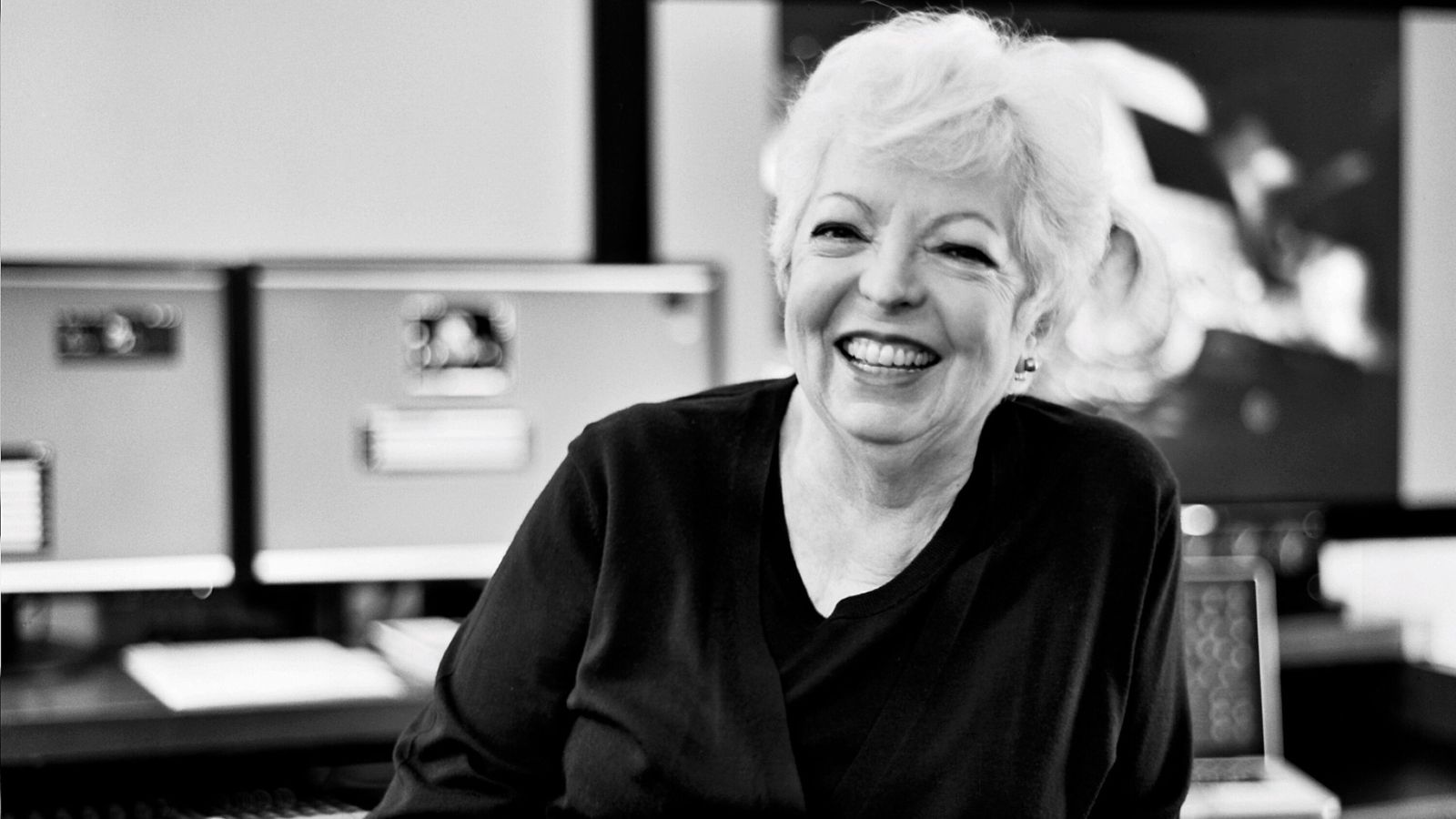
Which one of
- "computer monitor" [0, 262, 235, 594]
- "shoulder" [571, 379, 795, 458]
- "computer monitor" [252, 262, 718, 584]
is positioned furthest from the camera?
"computer monitor" [252, 262, 718, 584]

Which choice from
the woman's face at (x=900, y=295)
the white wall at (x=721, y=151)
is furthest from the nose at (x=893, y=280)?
the white wall at (x=721, y=151)

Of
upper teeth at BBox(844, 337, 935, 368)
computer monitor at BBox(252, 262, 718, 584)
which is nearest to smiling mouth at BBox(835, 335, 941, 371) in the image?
upper teeth at BBox(844, 337, 935, 368)

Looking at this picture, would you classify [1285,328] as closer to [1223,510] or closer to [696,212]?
[1223,510]

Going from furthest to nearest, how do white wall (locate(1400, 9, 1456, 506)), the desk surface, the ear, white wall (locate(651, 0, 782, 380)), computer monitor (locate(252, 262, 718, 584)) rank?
white wall (locate(1400, 9, 1456, 506)) → white wall (locate(651, 0, 782, 380)) → computer monitor (locate(252, 262, 718, 584)) → the desk surface → the ear

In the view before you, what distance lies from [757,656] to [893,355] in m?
0.24

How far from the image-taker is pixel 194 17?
6.03 ft

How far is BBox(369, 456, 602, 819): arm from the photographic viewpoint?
42.8 inches

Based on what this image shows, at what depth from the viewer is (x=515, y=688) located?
1.08 m

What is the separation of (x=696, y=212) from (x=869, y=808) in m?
1.18

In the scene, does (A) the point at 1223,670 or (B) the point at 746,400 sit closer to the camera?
(B) the point at 746,400

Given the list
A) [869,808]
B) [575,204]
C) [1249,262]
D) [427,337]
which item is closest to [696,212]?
[575,204]

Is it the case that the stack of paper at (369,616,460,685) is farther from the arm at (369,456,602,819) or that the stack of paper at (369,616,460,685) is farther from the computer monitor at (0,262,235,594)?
the arm at (369,456,602,819)

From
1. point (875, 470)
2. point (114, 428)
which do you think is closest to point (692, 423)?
point (875, 470)

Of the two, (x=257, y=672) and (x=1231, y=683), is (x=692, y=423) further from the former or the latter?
(x=1231, y=683)
